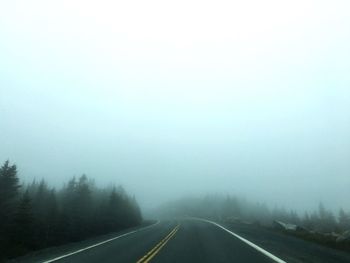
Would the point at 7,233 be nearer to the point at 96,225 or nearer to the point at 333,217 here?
the point at 96,225

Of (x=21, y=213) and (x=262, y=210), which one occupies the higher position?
(x=262, y=210)

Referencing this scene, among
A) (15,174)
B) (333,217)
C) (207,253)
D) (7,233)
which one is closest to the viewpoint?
(207,253)

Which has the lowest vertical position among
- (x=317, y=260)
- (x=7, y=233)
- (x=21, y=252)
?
(x=317, y=260)

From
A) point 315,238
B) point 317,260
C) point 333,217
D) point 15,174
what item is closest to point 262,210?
point 333,217

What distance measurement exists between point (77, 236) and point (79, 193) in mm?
20094

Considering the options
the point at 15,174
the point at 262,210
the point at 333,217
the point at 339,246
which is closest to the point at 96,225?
the point at 15,174

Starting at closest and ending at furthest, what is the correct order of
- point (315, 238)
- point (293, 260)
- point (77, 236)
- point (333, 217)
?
point (293, 260) < point (315, 238) < point (77, 236) < point (333, 217)

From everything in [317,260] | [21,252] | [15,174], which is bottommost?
[317,260]

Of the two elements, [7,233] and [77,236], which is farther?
[77,236]

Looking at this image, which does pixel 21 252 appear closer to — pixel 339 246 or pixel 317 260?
pixel 317 260

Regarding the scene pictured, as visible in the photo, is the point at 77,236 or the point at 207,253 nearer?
the point at 207,253

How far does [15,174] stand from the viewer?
47250 mm

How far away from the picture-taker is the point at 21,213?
1506 inches

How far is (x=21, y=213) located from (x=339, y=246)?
92.2ft
